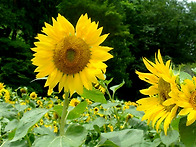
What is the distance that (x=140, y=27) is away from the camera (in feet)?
53.6

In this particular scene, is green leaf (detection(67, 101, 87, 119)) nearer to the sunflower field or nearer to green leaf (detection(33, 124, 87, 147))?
the sunflower field

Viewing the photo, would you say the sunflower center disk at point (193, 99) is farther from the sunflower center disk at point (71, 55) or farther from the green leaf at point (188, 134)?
the sunflower center disk at point (71, 55)

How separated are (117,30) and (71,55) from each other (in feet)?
41.3

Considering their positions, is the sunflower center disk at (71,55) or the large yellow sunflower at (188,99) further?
the sunflower center disk at (71,55)

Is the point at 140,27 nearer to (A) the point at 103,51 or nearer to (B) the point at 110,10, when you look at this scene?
(B) the point at 110,10

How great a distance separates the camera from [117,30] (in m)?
13.3

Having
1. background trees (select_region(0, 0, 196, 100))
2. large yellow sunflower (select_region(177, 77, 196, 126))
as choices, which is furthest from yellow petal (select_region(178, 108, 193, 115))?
background trees (select_region(0, 0, 196, 100))

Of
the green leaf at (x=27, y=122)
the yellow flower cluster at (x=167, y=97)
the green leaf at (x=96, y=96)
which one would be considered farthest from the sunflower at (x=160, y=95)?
the green leaf at (x=27, y=122)

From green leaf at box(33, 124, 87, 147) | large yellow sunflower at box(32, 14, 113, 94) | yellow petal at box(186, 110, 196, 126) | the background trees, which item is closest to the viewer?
yellow petal at box(186, 110, 196, 126)

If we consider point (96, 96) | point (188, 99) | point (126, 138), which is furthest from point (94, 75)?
point (188, 99)

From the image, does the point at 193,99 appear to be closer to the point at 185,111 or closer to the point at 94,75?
the point at 185,111

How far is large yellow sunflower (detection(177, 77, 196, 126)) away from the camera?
607 mm

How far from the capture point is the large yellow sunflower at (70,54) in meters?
0.89

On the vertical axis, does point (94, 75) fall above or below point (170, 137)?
above
